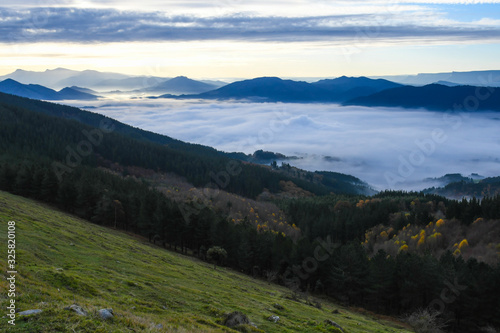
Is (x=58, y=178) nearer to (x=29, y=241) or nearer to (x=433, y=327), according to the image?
(x=29, y=241)

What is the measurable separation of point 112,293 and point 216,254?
4757cm

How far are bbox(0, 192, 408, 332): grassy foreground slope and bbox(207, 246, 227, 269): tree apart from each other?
2009 cm

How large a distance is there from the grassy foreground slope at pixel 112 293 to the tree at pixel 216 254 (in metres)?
20.1

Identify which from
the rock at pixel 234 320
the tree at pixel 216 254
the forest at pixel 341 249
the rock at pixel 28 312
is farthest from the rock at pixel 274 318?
the tree at pixel 216 254

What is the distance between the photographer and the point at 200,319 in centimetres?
2395

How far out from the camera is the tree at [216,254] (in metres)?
69.9

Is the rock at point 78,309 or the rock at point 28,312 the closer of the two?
the rock at point 28,312

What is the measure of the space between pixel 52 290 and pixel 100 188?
68421 millimetres

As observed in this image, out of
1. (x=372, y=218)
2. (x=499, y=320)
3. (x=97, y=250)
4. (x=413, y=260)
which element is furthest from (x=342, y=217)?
(x=97, y=250)

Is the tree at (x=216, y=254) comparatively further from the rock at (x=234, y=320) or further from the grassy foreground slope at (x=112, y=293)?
the rock at (x=234, y=320)

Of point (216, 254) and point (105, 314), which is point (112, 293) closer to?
point (105, 314)

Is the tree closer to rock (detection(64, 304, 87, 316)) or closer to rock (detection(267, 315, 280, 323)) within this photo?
rock (detection(267, 315, 280, 323))

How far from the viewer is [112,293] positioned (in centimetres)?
2656

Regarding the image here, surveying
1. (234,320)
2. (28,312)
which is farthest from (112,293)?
(28,312)
